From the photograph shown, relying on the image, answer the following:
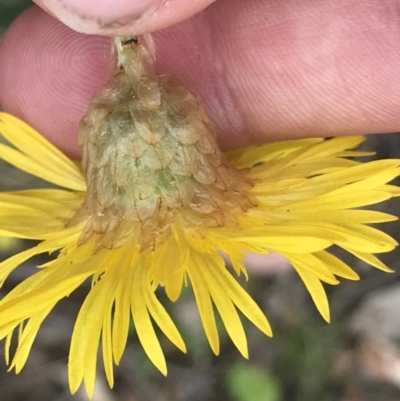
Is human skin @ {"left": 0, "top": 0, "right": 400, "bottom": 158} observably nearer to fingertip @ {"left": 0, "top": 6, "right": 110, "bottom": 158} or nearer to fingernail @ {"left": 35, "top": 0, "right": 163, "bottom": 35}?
fingertip @ {"left": 0, "top": 6, "right": 110, "bottom": 158}

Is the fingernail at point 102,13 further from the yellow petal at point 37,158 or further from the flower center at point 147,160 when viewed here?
the yellow petal at point 37,158

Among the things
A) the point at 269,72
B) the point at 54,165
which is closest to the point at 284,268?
the point at 269,72

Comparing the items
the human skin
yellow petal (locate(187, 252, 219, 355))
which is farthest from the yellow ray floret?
the human skin

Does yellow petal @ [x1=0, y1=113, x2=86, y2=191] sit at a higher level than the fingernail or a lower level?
lower

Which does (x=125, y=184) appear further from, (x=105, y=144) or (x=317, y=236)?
(x=317, y=236)

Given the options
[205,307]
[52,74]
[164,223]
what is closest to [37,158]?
[52,74]

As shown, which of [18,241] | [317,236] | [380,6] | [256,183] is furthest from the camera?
[18,241]

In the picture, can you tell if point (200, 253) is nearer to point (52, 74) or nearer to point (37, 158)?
point (37, 158)
